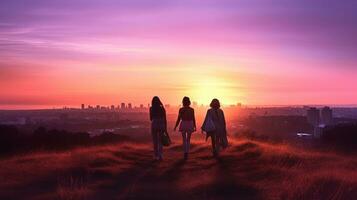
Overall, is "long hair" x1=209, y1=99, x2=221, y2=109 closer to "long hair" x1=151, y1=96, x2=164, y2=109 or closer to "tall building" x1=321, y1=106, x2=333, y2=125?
"long hair" x1=151, y1=96, x2=164, y2=109

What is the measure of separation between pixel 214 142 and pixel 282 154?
3441 mm

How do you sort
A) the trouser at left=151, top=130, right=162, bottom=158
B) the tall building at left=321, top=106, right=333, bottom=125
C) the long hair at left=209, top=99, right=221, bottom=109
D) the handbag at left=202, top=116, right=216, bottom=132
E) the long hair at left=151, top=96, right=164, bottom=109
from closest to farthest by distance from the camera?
the trouser at left=151, top=130, right=162, bottom=158, the long hair at left=151, top=96, right=164, bottom=109, the handbag at left=202, top=116, right=216, bottom=132, the long hair at left=209, top=99, right=221, bottom=109, the tall building at left=321, top=106, right=333, bottom=125

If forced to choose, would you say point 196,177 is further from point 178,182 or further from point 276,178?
point 276,178

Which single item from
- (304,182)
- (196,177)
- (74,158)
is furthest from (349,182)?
(74,158)

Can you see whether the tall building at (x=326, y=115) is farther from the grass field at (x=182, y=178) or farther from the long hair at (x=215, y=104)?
the grass field at (x=182, y=178)

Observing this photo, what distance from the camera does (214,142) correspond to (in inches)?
952

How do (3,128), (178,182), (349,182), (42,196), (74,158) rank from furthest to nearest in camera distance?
1. (3,128)
2. (74,158)
3. (178,182)
4. (349,182)
5. (42,196)

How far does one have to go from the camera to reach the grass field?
1369 cm

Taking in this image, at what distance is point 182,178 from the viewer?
54.7 feet

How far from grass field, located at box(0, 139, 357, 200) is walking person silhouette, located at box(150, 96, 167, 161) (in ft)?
1.73

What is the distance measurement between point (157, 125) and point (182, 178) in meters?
6.29

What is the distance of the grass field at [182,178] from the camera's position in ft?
44.9

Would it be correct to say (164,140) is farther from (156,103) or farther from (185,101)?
(185,101)

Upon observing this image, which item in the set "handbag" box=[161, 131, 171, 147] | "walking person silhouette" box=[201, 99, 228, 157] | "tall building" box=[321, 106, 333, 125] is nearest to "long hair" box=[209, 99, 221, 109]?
"walking person silhouette" box=[201, 99, 228, 157]
